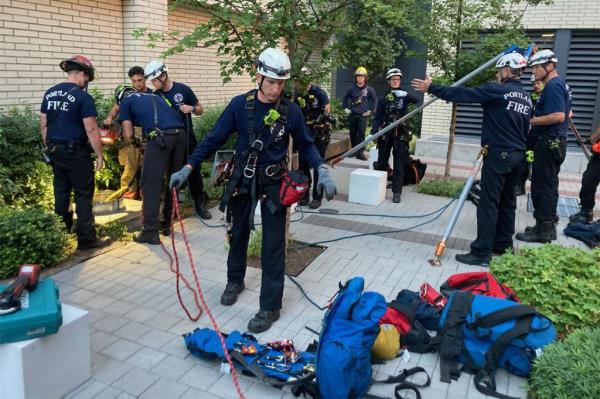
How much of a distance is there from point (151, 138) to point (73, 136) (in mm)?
919

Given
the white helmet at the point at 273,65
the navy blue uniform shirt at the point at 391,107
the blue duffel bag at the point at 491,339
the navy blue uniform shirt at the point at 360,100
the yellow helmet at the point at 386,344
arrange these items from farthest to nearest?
1. the navy blue uniform shirt at the point at 360,100
2. the navy blue uniform shirt at the point at 391,107
3. the white helmet at the point at 273,65
4. the yellow helmet at the point at 386,344
5. the blue duffel bag at the point at 491,339

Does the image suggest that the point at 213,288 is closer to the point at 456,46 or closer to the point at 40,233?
the point at 40,233

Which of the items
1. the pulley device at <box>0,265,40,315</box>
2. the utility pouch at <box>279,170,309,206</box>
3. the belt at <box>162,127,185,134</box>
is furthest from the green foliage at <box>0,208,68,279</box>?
the utility pouch at <box>279,170,309,206</box>

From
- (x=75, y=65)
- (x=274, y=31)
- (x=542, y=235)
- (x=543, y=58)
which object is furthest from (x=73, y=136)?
(x=542, y=235)

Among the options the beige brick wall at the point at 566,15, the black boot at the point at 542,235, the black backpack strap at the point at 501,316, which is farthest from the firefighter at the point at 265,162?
the beige brick wall at the point at 566,15

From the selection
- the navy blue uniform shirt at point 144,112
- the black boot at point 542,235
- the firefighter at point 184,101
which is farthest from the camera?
the black boot at point 542,235

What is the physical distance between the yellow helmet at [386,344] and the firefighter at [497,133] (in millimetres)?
2408

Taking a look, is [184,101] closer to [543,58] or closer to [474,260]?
[474,260]

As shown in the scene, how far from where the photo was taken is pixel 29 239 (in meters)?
4.87

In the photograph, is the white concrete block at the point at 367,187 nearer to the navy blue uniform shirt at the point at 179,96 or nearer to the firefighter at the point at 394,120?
the firefighter at the point at 394,120

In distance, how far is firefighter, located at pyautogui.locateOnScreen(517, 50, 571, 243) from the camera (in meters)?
6.14

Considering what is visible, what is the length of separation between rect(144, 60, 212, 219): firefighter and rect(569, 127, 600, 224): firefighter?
225 inches

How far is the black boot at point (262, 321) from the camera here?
160 inches

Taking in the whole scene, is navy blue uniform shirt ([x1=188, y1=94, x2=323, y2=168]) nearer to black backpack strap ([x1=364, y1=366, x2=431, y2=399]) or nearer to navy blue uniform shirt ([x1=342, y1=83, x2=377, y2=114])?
black backpack strap ([x1=364, y1=366, x2=431, y2=399])
